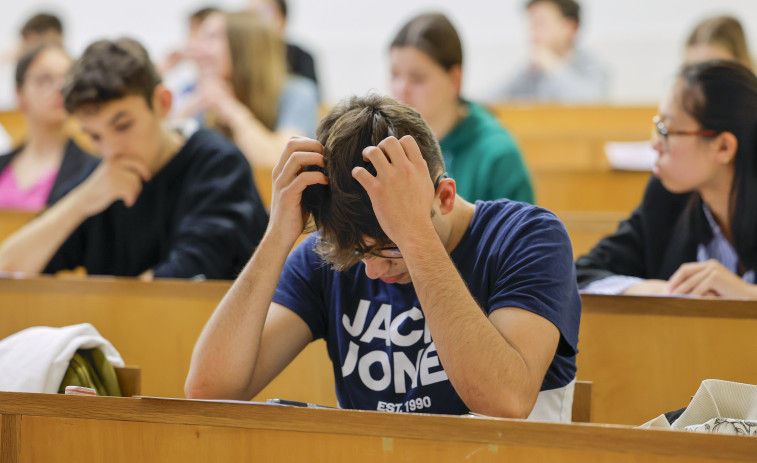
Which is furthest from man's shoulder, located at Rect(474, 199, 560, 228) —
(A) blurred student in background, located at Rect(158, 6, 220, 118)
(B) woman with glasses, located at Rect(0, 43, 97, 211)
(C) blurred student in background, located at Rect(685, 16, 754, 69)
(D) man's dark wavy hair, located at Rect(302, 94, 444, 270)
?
(A) blurred student in background, located at Rect(158, 6, 220, 118)

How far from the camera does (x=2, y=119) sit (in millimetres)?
4715

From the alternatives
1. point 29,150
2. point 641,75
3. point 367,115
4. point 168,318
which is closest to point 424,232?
point 367,115

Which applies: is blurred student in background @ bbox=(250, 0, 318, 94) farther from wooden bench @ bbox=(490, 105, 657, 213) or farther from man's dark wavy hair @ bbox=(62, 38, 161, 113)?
man's dark wavy hair @ bbox=(62, 38, 161, 113)

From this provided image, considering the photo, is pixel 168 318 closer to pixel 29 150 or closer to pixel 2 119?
pixel 29 150

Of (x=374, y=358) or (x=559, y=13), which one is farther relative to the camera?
(x=559, y=13)

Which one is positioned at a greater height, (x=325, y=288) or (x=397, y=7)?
(x=397, y=7)

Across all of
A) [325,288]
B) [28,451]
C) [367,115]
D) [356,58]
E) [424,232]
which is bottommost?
[28,451]

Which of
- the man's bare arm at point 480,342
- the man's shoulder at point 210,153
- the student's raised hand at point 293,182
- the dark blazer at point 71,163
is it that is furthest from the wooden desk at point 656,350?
the dark blazer at point 71,163

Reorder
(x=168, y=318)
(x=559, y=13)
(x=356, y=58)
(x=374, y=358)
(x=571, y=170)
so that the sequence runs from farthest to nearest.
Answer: (x=356, y=58) < (x=559, y=13) < (x=571, y=170) < (x=168, y=318) < (x=374, y=358)

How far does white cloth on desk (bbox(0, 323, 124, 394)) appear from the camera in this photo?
1.43 m

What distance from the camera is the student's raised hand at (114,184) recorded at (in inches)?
87.1

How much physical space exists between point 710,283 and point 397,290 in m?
0.68

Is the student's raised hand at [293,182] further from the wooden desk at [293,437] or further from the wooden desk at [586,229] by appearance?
the wooden desk at [586,229]

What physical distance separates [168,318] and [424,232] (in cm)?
82
